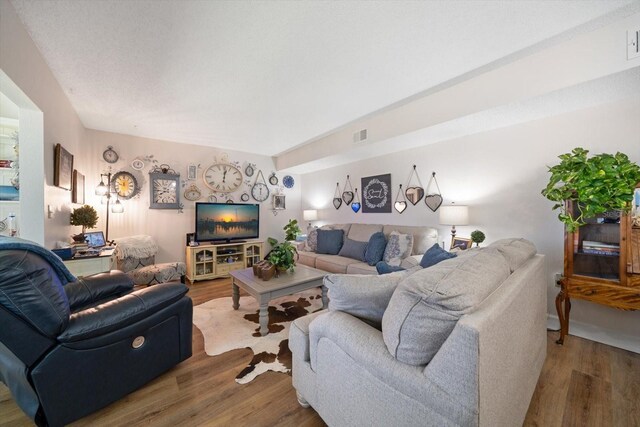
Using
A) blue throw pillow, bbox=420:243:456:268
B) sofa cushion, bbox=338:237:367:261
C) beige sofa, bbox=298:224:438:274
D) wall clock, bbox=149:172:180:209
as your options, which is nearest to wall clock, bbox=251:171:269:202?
wall clock, bbox=149:172:180:209

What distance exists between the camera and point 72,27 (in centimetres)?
162

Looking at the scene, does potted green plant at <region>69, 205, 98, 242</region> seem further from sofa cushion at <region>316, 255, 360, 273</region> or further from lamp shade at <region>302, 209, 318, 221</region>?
lamp shade at <region>302, 209, 318, 221</region>

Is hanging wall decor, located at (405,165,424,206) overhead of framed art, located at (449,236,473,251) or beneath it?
overhead

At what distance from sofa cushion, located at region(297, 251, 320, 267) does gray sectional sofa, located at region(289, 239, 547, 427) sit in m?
2.40

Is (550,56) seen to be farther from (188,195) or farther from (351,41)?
(188,195)

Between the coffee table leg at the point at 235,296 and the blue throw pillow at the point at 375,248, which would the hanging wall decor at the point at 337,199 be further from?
the coffee table leg at the point at 235,296

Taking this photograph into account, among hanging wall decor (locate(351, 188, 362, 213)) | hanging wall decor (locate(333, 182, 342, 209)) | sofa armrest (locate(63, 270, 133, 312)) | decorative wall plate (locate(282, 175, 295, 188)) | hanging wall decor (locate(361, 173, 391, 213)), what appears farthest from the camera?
decorative wall plate (locate(282, 175, 295, 188))

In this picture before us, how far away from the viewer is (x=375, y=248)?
3.27 metres

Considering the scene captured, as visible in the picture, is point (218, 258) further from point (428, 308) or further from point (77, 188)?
point (428, 308)

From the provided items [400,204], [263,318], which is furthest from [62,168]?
[400,204]

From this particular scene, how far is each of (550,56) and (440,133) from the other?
1091 millimetres

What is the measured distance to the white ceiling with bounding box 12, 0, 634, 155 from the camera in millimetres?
1471

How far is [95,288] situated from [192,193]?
271 cm

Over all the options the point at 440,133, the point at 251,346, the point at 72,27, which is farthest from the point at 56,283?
the point at 440,133
